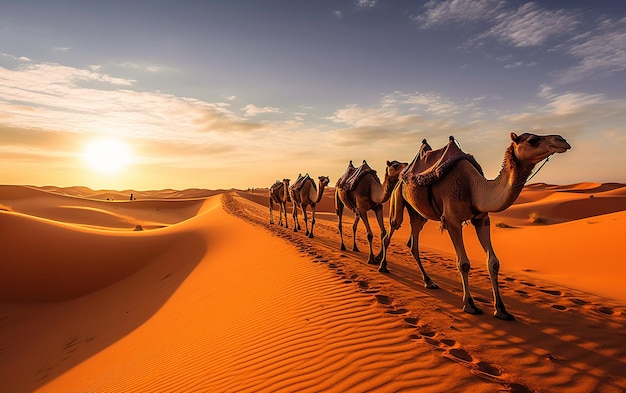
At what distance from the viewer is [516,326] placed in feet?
14.5

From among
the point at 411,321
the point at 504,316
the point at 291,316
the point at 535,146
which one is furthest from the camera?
the point at 291,316

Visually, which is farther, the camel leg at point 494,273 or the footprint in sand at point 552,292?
the footprint in sand at point 552,292

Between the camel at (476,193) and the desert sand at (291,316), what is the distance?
2.16ft

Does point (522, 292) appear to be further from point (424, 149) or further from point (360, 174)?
point (360, 174)

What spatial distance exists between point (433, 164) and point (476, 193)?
3.96 ft

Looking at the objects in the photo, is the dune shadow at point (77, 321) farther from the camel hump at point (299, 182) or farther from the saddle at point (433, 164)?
the saddle at point (433, 164)

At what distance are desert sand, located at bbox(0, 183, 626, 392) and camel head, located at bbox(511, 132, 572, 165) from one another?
2321mm

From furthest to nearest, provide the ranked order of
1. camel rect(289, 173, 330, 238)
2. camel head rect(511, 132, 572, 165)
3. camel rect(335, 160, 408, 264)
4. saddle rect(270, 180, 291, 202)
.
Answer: saddle rect(270, 180, 291, 202) → camel rect(289, 173, 330, 238) → camel rect(335, 160, 408, 264) → camel head rect(511, 132, 572, 165)

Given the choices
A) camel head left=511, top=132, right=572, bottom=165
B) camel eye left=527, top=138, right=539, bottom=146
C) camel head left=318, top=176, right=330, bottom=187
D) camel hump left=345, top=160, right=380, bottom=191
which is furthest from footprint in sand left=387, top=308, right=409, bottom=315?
camel head left=318, top=176, right=330, bottom=187

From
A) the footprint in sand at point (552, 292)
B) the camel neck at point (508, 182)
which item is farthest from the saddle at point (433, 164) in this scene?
the footprint in sand at point (552, 292)

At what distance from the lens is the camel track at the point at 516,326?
3.29 metres

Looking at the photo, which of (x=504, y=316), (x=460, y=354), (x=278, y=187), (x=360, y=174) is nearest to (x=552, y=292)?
(x=504, y=316)

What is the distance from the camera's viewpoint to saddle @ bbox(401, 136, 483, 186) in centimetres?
544

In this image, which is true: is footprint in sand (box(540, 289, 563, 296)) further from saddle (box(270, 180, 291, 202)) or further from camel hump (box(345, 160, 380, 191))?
saddle (box(270, 180, 291, 202))
